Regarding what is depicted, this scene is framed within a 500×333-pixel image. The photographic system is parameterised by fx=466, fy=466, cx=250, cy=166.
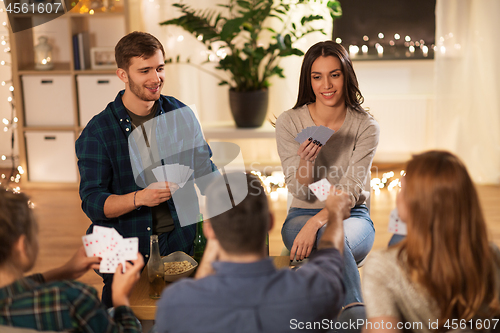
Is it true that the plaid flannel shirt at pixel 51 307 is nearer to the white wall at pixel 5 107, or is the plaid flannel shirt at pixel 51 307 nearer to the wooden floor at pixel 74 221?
the wooden floor at pixel 74 221

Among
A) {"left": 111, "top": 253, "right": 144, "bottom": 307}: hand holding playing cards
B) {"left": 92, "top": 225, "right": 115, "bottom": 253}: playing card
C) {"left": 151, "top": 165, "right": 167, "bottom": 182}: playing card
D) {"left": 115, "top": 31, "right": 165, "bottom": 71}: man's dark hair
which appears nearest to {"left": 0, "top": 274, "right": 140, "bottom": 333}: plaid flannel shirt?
{"left": 111, "top": 253, "right": 144, "bottom": 307}: hand holding playing cards

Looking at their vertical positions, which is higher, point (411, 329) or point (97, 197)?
point (97, 197)

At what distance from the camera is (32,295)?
1030 mm

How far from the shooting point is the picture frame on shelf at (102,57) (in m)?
3.99

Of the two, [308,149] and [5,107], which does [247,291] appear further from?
[5,107]

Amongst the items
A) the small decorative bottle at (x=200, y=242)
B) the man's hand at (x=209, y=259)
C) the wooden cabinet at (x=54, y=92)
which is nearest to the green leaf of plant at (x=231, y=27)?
the wooden cabinet at (x=54, y=92)

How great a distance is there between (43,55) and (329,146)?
301 cm

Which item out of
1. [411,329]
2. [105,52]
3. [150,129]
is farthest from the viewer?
[105,52]

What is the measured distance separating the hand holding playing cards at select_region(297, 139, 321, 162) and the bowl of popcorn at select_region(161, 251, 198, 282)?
64 centimetres

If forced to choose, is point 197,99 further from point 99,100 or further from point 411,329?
point 411,329

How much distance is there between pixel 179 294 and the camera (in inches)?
38.5

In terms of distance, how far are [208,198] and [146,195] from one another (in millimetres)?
675

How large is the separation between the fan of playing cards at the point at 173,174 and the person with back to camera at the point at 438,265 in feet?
3.36

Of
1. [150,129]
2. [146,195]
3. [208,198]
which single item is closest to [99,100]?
[150,129]
